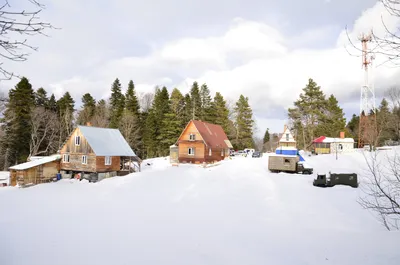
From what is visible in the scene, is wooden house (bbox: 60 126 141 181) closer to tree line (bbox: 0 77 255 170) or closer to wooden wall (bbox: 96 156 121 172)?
wooden wall (bbox: 96 156 121 172)

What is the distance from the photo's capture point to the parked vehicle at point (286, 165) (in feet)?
90.6

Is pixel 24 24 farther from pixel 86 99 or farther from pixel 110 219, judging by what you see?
pixel 86 99

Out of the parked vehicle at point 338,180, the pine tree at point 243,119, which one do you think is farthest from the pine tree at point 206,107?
the parked vehicle at point 338,180

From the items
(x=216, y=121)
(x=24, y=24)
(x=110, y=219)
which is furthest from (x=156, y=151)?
(x=24, y=24)

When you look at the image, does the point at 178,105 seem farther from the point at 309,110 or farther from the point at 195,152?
the point at 309,110

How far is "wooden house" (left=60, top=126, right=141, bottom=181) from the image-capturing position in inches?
1168

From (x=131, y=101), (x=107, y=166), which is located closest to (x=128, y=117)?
(x=131, y=101)

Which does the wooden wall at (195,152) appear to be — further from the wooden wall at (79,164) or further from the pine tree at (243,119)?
the pine tree at (243,119)

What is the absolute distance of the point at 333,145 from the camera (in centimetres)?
4378

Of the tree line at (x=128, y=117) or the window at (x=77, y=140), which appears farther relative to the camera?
the tree line at (x=128, y=117)

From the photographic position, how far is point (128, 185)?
79.4 ft

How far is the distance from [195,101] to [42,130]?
94.0ft

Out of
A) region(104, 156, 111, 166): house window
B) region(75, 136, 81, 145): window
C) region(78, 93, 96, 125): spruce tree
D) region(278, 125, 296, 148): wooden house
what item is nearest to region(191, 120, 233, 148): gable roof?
region(278, 125, 296, 148): wooden house

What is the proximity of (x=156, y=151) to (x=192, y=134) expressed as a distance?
→ 58.7 ft
